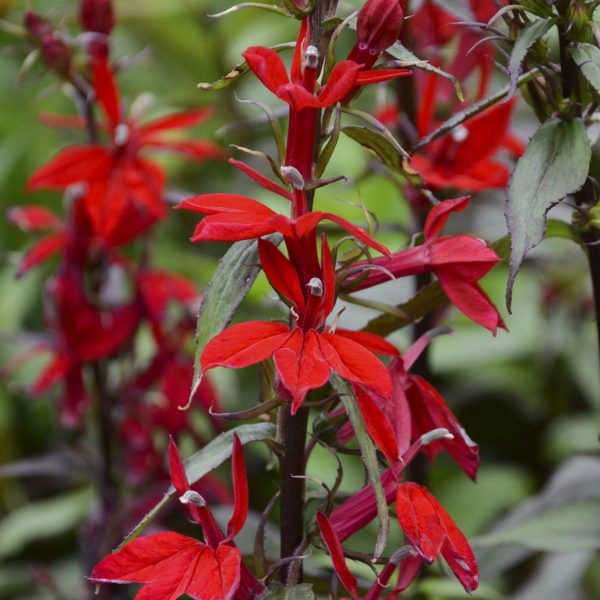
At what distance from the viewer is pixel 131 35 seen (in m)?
1.77

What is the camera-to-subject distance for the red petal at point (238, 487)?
424 mm

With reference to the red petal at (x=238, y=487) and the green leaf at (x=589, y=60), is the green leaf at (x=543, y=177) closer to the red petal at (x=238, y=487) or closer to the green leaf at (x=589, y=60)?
the green leaf at (x=589, y=60)

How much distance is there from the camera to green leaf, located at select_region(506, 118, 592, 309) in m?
0.44

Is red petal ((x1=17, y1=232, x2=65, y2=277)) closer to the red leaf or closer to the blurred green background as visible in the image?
the blurred green background

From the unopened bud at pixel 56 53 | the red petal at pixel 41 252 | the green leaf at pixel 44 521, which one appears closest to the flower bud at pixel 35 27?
the unopened bud at pixel 56 53

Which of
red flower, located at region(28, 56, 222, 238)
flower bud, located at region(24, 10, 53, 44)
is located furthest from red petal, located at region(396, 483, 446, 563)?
flower bud, located at region(24, 10, 53, 44)

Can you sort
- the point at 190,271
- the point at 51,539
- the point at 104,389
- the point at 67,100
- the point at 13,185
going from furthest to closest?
the point at 67,100, the point at 13,185, the point at 190,271, the point at 51,539, the point at 104,389

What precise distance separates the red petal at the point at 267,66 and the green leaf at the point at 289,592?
0.22 m

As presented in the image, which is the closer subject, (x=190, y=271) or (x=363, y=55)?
(x=363, y=55)

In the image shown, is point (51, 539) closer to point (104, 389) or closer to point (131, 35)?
point (104, 389)

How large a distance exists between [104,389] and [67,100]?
1014 mm

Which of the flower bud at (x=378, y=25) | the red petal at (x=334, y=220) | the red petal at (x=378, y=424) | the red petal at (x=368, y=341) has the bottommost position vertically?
the red petal at (x=378, y=424)

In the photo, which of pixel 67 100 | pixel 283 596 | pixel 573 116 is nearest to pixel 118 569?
pixel 283 596

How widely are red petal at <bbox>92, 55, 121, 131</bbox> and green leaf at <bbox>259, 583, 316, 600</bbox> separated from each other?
1.46ft
